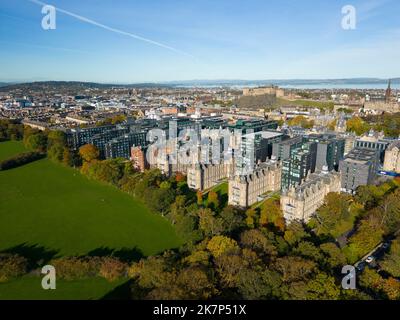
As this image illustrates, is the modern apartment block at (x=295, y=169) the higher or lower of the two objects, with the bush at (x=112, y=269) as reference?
higher

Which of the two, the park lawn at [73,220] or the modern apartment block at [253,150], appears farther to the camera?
the modern apartment block at [253,150]

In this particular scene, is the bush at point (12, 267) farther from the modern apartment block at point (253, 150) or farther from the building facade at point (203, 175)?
the modern apartment block at point (253, 150)

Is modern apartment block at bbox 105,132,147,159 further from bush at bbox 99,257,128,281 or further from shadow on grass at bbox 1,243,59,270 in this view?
bush at bbox 99,257,128,281

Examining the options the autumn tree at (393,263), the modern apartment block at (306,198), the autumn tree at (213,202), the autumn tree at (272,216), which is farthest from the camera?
the autumn tree at (213,202)

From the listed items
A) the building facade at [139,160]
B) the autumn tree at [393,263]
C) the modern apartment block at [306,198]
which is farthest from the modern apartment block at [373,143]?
the building facade at [139,160]

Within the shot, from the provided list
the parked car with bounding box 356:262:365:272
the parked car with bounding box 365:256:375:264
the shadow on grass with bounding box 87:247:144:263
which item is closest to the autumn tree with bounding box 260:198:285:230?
the parked car with bounding box 356:262:365:272
